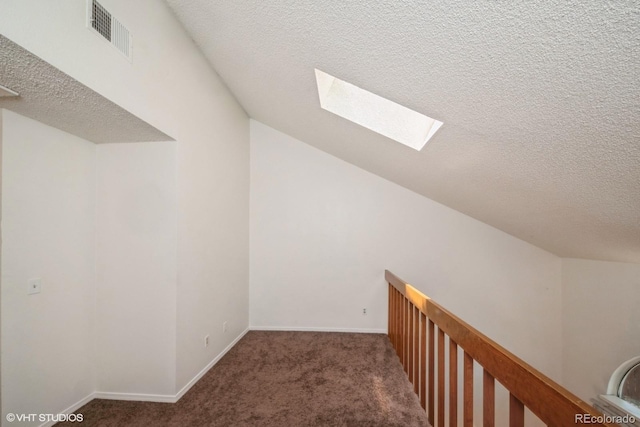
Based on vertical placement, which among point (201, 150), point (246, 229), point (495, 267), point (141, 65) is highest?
point (141, 65)

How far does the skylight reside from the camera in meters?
2.31

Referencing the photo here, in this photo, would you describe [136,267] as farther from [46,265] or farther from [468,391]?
[468,391]

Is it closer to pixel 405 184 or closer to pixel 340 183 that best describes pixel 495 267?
pixel 405 184

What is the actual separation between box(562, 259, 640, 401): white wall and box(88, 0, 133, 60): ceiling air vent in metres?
4.46

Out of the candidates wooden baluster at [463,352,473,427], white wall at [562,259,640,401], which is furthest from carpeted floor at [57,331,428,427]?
white wall at [562,259,640,401]

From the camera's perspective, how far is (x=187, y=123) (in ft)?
7.57

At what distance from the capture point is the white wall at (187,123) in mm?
1282

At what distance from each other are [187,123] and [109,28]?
0.83 m

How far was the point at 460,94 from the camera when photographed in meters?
1.38

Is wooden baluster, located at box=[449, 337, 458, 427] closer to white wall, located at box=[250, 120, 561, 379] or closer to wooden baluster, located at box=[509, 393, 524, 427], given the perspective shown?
wooden baluster, located at box=[509, 393, 524, 427]

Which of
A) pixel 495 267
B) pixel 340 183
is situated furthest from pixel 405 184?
pixel 495 267

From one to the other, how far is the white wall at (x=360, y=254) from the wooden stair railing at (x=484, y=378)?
120 cm

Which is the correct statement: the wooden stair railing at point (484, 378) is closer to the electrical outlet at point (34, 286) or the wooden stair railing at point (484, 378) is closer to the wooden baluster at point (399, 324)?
the wooden baluster at point (399, 324)

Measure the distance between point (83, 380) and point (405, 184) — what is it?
3.66 meters
